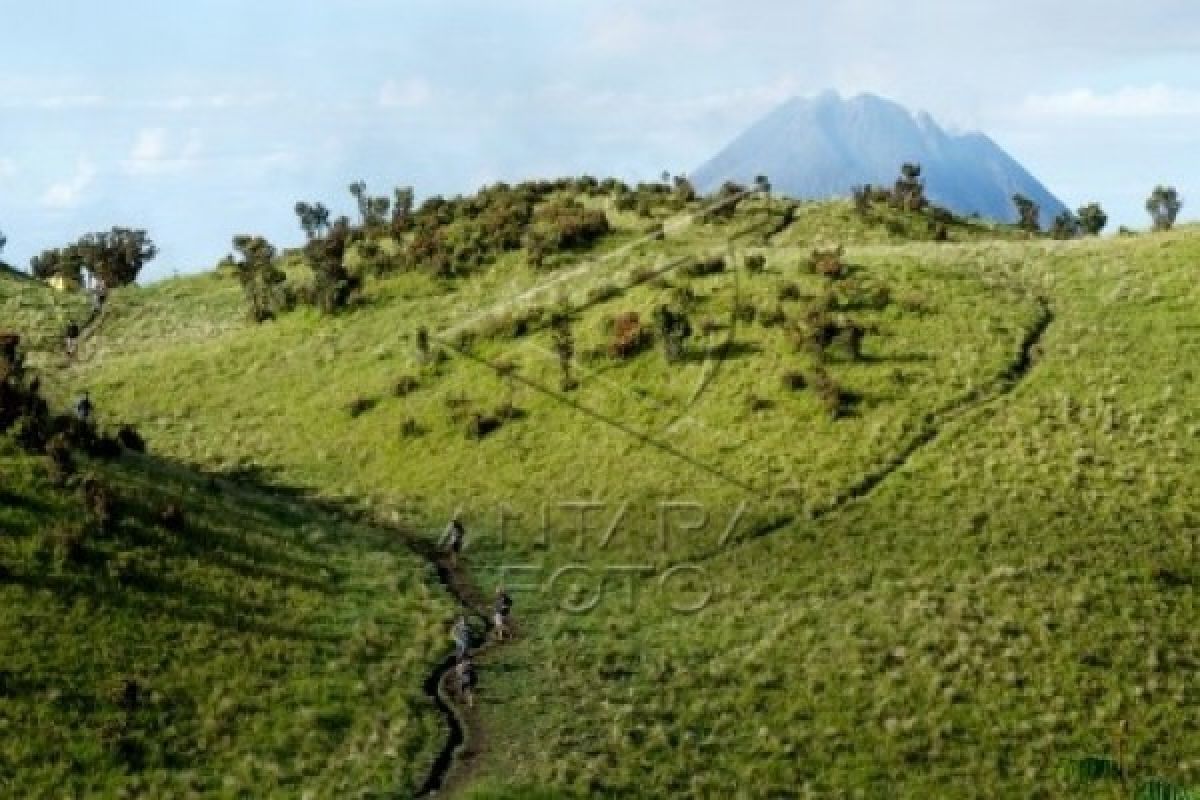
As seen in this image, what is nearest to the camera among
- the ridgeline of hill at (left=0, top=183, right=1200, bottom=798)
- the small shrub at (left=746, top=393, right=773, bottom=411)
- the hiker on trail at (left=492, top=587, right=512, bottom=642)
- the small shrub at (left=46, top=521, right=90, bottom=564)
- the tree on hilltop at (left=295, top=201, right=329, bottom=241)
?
the ridgeline of hill at (left=0, top=183, right=1200, bottom=798)

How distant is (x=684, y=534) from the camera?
140 feet

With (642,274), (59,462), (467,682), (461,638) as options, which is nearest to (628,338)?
(642,274)

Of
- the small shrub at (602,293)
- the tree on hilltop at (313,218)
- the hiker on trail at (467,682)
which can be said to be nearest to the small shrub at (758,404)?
the small shrub at (602,293)

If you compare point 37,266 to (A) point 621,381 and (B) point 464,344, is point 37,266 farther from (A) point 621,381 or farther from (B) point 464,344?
(A) point 621,381

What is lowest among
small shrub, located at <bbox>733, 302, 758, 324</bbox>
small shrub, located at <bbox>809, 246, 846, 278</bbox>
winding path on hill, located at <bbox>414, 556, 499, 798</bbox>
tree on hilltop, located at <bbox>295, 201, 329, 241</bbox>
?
winding path on hill, located at <bbox>414, 556, 499, 798</bbox>

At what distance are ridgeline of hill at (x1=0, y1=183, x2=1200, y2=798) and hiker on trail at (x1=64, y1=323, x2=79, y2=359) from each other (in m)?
3.04

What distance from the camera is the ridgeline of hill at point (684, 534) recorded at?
1160 inches

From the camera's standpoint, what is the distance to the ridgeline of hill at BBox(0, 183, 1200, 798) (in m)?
29.5

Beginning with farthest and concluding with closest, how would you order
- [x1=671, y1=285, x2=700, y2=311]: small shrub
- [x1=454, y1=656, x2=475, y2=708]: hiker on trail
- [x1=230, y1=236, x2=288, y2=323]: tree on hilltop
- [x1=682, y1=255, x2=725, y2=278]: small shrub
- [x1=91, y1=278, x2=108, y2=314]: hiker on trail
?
[x1=91, y1=278, x2=108, y2=314]: hiker on trail → [x1=230, y1=236, x2=288, y2=323]: tree on hilltop → [x1=682, y1=255, x2=725, y2=278]: small shrub → [x1=671, y1=285, x2=700, y2=311]: small shrub → [x1=454, y1=656, x2=475, y2=708]: hiker on trail

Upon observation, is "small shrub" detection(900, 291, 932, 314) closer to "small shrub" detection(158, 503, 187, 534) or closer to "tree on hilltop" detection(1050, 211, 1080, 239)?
"small shrub" detection(158, 503, 187, 534)

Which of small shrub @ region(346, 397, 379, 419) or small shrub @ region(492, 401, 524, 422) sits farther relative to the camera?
small shrub @ region(346, 397, 379, 419)

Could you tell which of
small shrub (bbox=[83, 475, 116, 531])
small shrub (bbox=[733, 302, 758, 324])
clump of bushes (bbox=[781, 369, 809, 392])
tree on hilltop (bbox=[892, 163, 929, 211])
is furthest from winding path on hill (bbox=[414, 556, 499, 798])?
tree on hilltop (bbox=[892, 163, 929, 211])

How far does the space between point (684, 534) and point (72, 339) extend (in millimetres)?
47929

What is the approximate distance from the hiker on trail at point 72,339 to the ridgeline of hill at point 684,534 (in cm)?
304
